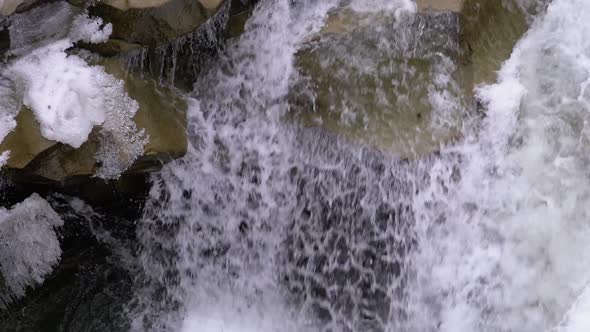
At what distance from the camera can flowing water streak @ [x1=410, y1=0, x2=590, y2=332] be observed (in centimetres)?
336

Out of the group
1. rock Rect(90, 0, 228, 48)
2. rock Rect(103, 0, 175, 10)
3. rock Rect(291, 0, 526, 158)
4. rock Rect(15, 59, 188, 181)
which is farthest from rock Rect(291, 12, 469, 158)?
rock Rect(103, 0, 175, 10)

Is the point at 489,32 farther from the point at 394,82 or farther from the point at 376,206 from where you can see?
the point at 376,206

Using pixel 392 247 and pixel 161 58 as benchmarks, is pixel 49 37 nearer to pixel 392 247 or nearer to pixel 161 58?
pixel 161 58

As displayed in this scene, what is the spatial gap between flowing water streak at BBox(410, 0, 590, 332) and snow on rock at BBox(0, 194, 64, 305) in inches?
80.4

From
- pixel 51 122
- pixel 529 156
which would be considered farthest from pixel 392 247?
pixel 51 122

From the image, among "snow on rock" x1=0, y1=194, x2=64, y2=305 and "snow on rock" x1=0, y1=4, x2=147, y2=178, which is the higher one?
"snow on rock" x1=0, y1=4, x2=147, y2=178

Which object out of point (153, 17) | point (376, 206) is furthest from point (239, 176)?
point (153, 17)

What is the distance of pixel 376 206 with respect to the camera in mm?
3467

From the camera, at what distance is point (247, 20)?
12.2 ft

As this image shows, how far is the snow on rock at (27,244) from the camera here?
11.0ft

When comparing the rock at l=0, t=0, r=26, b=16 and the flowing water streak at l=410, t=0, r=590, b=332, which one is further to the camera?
the flowing water streak at l=410, t=0, r=590, b=332

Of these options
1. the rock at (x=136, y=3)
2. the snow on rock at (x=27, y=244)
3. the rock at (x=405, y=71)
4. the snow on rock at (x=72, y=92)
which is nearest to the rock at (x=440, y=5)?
the rock at (x=405, y=71)

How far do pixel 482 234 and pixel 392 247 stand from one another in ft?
A: 1.60

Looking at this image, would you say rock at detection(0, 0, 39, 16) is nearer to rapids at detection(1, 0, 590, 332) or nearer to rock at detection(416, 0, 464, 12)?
rapids at detection(1, 0, 590, 332)
